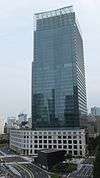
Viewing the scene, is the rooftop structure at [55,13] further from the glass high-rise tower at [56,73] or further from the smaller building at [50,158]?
the smaller building at [50,158]

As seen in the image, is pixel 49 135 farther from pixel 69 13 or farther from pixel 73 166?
pixel 69 13

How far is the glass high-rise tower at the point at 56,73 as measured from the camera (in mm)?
156625

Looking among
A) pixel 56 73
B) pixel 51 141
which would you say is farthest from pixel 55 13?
pixel 51 141

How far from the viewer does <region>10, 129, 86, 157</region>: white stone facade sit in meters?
144

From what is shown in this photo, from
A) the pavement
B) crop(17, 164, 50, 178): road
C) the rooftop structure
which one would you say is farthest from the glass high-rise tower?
crop(17, 164, 50, 178): road

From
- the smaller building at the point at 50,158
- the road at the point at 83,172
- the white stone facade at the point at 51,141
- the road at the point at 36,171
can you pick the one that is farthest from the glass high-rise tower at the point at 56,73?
the road at the point at 83,172

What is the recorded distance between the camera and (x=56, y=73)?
16138cm

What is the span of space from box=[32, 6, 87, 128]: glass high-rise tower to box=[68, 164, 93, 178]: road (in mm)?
40188

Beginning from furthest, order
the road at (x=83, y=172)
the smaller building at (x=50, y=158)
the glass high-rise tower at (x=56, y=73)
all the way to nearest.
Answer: the glass high-rise tower at (x=56, y=73)
the smaller building at (x=50, y=158)
the road at (x=83, y=172)

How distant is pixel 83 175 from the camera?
99.1m

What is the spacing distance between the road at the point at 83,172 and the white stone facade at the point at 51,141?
25898 mm

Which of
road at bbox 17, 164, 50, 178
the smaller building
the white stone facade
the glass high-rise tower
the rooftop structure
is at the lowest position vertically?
road at bbox 17, 164, 50, 178

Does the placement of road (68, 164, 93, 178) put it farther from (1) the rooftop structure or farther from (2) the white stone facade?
(1) the rooftop structure

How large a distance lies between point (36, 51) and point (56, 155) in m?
71.2
